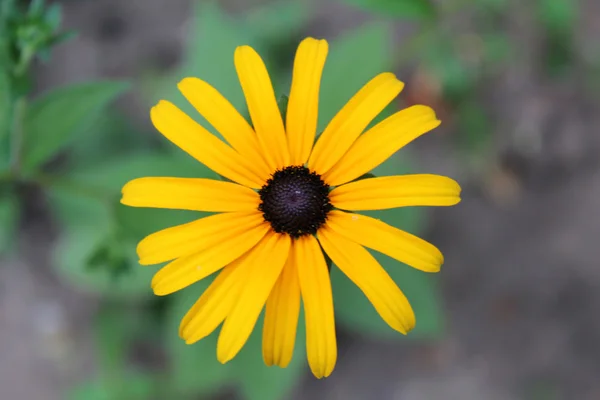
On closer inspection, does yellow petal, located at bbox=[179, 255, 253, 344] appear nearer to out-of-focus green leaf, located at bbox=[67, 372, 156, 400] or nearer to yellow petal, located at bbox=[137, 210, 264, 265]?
yellow petal, located at bbox=[137, 210, 264, 265]

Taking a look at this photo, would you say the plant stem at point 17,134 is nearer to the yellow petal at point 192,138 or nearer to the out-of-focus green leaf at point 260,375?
the yellow petal at point 192,138

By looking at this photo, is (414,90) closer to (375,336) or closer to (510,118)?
(510,118)

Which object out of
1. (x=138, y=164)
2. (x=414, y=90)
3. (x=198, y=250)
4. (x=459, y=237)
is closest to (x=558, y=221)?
(x=459, y=237)

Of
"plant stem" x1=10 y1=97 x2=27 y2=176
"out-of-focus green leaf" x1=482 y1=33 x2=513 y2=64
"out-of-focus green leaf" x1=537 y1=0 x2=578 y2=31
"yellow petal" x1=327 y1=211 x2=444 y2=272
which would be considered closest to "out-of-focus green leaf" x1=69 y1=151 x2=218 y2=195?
"plant stem" x1=10 y1=97 x2=27 y2=176

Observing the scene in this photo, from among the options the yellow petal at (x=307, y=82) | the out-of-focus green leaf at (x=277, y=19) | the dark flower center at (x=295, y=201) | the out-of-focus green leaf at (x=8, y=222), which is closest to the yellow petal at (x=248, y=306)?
the dark flower center at (x=295, y=201)

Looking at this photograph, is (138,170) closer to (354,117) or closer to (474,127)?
(354,117)

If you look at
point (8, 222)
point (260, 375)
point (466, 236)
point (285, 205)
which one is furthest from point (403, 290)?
point (8, 222)
